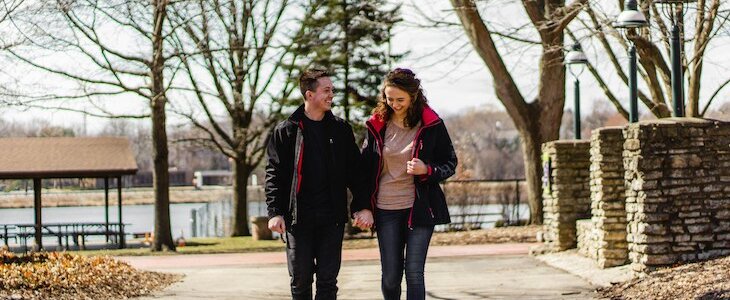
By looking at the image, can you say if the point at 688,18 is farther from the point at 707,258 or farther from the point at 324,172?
the point at 324,172

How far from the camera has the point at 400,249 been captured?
739 centimetres

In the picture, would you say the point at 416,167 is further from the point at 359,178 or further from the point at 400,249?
the point at 400,249

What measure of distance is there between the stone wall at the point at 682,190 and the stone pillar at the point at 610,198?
174 centimetres

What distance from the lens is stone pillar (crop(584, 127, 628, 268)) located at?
1389cm

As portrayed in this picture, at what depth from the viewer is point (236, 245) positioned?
28.9 m

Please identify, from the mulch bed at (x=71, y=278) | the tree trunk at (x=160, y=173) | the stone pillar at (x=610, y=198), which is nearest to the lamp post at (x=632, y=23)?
the stone pillar at (x=610, y=198)

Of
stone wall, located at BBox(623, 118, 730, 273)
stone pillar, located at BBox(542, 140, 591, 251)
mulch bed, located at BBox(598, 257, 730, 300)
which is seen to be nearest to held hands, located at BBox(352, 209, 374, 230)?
mulch bed, located at BBox(598, 257, 730, 300)

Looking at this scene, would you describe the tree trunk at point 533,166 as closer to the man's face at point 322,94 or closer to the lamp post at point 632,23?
the lamp post at point 632,23

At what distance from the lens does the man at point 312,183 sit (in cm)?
722

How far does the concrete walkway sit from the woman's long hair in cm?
471

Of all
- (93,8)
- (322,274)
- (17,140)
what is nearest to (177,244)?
(17,140)

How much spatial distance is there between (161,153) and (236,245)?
3070 millimetres

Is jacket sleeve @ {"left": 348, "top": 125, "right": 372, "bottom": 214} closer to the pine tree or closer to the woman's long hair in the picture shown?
the woman's long hair

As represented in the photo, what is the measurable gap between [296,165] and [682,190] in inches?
239
